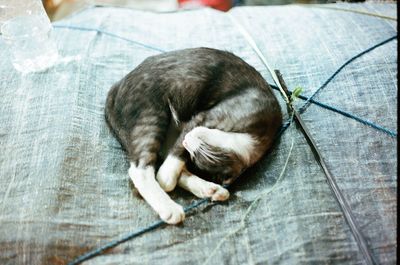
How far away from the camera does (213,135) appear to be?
1.44m

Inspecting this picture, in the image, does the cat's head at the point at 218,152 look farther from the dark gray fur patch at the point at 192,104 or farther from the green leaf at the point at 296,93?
the green leaf at the point at 296,93

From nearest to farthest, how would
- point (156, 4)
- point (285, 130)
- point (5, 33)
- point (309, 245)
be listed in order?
point (309, 245)
point (285, 130)
point (5, 33)
point (156, 4)

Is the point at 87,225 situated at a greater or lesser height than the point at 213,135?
lesser

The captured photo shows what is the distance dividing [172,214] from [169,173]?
175 mm

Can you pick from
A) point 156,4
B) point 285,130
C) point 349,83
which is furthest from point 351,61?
point 156,4

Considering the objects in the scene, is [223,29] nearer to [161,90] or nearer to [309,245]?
[161,90]

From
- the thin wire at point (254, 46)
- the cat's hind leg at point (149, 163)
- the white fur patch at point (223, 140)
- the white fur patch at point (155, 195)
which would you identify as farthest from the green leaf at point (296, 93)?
the white fur patch at point (155, 195)

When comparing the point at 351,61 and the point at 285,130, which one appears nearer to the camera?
the point at 285,130

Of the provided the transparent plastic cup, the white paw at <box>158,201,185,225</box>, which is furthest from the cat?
the transparent plastic cup

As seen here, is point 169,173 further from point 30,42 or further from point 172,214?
point 30,42

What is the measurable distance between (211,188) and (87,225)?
0.39 m

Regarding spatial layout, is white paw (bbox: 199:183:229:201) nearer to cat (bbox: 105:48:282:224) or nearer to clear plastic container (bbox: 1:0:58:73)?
cat (bbox: 105:48:282:224)

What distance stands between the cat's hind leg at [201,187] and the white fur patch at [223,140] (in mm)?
91

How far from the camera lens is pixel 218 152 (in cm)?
140
